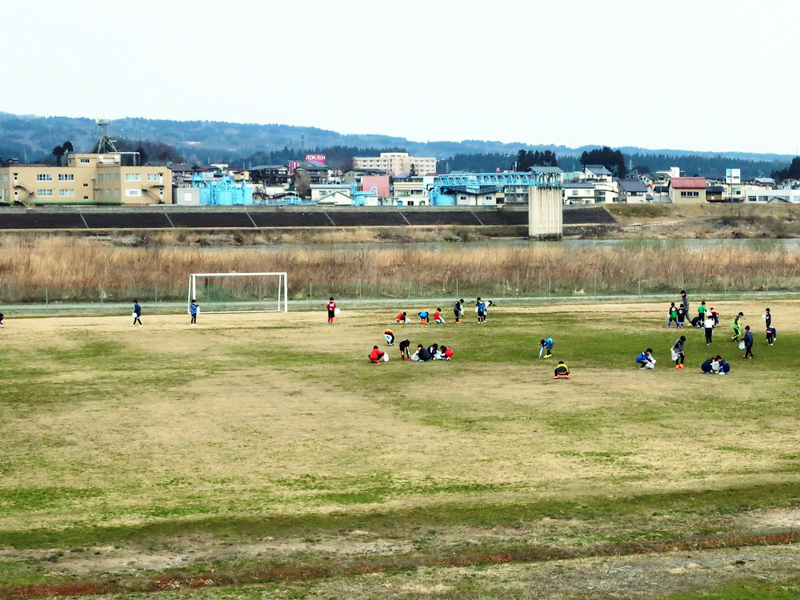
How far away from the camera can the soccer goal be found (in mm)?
61875

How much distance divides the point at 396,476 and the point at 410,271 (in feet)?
181

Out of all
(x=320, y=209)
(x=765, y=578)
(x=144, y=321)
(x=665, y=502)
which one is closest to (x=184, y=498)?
(x=665, y=502)

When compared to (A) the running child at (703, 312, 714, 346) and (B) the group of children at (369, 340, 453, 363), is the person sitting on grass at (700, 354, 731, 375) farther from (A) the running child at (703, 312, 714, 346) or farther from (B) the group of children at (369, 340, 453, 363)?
(B) the group of children at (369, 340, 453, 363)

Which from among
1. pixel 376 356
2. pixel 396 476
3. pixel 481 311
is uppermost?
pixel 481 311

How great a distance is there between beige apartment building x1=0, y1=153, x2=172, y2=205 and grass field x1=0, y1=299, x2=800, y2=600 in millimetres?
129339

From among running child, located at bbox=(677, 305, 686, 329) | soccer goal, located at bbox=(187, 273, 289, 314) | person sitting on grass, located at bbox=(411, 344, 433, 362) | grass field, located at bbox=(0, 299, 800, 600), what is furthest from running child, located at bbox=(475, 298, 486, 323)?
person sitting on grass, located at bbox=(411, 344, 433, 362)

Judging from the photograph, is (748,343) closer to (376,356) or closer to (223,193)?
(376,356)

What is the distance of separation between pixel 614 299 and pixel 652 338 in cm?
1989

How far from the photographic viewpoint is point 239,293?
224 ft

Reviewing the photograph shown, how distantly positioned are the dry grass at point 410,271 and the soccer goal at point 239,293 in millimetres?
1380

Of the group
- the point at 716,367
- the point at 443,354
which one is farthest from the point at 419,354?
the point at 716,367

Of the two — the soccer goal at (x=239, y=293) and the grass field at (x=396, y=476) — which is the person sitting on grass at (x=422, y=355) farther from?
the soccer goal at (x=239, y=293)

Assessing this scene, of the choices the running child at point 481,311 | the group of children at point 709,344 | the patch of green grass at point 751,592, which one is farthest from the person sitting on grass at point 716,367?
the patch of green grass at point 751,592

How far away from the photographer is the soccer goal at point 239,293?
2436 inches
